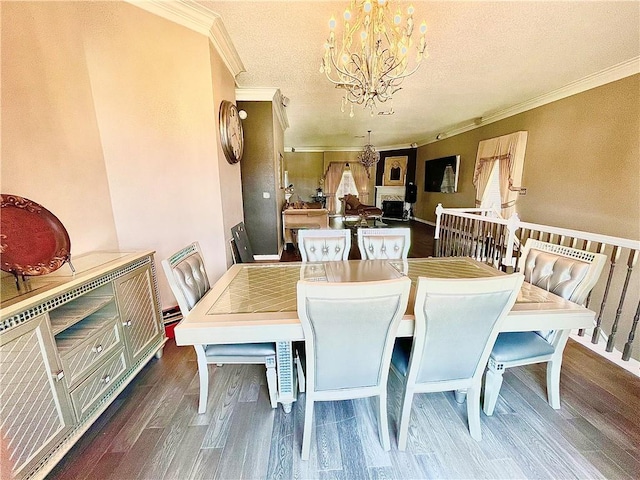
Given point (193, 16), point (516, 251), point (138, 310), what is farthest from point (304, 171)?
point (138, 310)

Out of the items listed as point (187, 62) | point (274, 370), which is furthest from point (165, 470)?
point (187, 62)

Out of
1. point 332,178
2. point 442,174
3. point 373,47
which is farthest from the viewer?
point 332,178

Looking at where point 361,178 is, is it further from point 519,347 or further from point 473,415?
point 473,415

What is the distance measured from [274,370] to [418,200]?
892 cm

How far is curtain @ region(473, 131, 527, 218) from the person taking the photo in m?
4.80

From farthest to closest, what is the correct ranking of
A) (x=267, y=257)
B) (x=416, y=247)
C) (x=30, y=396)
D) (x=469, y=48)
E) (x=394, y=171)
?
(x=394, y=171)
(x=416, y=247)
(x=267, y=257)
(x=469, y=48)
(x=30, y=396)

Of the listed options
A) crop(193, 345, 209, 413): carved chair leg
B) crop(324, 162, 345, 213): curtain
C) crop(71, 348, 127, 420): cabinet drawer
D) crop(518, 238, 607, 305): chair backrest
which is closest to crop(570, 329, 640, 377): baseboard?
crop(518, 238, 607, 305): chair backrest

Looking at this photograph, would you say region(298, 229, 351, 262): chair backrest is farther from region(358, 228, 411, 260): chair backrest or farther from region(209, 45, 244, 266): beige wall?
region(209, 45, 244, 266): beige wall

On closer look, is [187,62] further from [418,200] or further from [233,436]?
[418,200]

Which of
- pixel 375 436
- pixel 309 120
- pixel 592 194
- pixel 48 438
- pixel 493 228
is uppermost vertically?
pixel 309 120

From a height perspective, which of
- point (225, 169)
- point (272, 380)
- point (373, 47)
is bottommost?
point (272, 380)

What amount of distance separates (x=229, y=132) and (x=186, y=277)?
6.33 feet

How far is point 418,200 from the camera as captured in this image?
9.27 metres

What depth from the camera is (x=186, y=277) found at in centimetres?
155
